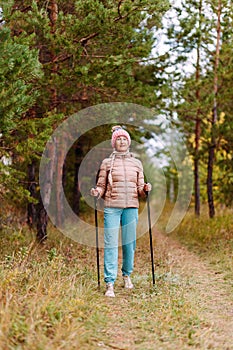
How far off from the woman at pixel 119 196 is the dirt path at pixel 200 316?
0.51 meters

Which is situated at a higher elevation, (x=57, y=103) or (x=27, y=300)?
(x=57, y=103)

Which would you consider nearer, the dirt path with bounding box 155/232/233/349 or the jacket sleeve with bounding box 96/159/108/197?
the dirt path with bounding box 155/232/233/349

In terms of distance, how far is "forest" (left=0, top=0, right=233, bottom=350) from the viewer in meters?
4.90

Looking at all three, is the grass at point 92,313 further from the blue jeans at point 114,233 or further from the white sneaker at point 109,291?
the blue jeans at point 114,233

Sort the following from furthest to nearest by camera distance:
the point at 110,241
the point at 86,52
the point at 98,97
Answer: the point at 98,97, the point at 86,52, the point at 110,241

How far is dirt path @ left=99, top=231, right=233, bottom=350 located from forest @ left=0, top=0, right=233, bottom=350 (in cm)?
2

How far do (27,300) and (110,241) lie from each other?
1.89 m

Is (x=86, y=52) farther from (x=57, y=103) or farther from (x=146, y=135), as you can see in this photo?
(x=146, y=135)

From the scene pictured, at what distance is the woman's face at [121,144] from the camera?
22.0 feet

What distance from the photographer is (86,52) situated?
8.48 m

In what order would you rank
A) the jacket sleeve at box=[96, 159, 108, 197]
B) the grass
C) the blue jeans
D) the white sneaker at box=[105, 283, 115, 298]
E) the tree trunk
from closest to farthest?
the grass → the white sneaker at box=[105, 283, 115, 298] → the blue jeans → the jacket sleeve at box=[96, 159, 108, 197] → the tree trunk

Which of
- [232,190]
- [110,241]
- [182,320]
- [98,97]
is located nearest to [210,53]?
[232,190]

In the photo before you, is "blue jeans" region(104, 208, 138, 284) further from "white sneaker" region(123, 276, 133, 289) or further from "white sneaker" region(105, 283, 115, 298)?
"white sneaker" region(123, 276, 133, 289)

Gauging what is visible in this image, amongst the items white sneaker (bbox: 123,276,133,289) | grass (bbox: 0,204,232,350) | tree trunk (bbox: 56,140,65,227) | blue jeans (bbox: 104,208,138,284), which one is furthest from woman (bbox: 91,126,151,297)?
tree trunk (bbox: 56,140,65,227)
